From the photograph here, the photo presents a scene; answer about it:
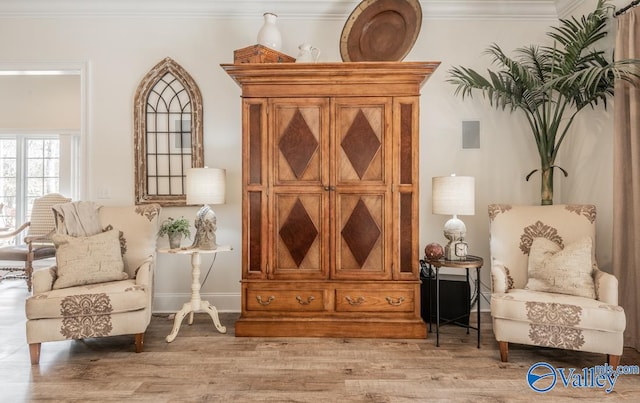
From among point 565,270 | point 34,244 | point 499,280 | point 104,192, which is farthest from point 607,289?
point 34,244

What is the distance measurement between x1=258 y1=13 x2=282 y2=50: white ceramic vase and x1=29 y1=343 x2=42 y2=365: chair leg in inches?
111

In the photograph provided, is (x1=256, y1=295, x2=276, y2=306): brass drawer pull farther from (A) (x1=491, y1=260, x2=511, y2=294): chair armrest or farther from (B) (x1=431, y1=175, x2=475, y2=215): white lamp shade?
(A) (x1=491, y1=260, x2=511, y2=294): chair armrest

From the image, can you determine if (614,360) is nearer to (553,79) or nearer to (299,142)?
(553,79)

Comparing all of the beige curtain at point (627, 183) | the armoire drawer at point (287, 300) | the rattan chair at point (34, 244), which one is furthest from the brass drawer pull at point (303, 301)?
the rattan chair at point (34, 244)

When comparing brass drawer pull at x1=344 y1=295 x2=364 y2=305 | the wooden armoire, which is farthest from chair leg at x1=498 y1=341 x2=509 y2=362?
brass drawer pull at x1=344 y1=295 x2=364 y2=305

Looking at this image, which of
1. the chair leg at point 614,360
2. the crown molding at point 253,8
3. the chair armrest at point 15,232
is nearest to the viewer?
the chair leg at point 614,360

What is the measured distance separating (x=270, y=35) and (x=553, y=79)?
2.34 m

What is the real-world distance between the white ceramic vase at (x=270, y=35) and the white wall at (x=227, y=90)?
364 millimetres

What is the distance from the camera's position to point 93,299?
2.75 metres

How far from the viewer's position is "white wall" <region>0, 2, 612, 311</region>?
391 cm

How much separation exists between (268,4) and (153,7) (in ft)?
3.57

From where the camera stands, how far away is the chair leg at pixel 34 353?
2707mm

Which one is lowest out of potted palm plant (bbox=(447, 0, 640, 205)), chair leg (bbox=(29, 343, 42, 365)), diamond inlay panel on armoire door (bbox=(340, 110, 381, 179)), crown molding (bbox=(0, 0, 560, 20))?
chair leg (bbox=(29, 343, 42, 365))

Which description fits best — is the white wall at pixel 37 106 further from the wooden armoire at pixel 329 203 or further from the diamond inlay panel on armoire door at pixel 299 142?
the diamond inlay panel on armoire door at pixel 299 142
